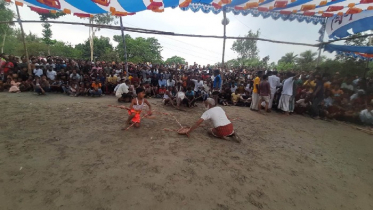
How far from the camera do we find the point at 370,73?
12727 mm

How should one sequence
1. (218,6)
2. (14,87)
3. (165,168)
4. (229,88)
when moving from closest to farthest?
1. (165,168)
2. (218,6)
3. (14,87)
4. (229,88)

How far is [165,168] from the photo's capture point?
3010 mm

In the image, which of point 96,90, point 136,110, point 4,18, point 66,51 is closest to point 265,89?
point 136,110

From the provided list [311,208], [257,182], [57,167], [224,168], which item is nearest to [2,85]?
[57,167]

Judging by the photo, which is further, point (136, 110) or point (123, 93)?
point (123, 93)

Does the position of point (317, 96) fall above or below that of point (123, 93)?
above

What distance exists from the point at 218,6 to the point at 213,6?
0.18 metres

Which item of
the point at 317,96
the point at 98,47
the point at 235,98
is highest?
the point at 98,47

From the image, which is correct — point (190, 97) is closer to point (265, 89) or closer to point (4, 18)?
point (265, 89)

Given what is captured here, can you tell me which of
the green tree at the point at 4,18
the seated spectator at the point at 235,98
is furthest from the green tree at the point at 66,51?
the seated spectator at the point at 235,98

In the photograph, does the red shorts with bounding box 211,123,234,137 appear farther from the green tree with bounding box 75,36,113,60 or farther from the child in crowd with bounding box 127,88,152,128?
the green tree with bounding box 75,36,113,60

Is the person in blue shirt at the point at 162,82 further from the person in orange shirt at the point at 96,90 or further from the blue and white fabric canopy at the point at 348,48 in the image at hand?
the blue and white fabric canopy at the point at 348,48

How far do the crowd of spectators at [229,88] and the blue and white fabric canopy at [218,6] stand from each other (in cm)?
215

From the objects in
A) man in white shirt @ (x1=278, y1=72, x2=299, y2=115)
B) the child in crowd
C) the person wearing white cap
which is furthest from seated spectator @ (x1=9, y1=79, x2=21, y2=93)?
man in white shirt @ (x1=278, y1=72, x2=299, y2=115)
